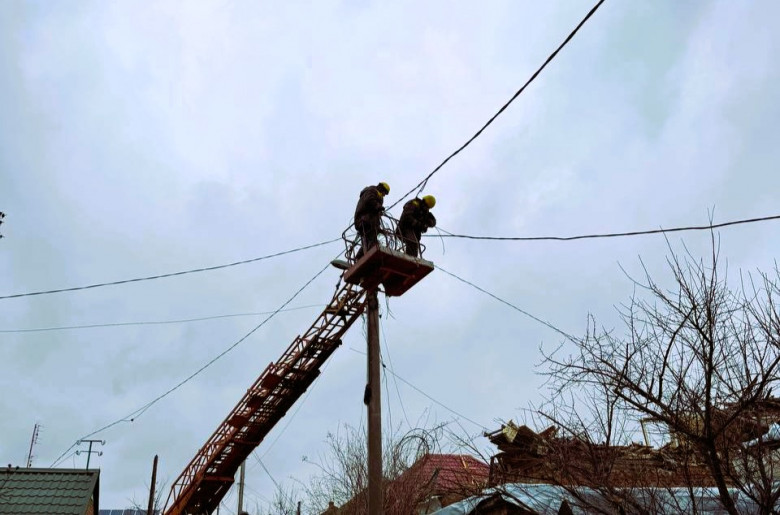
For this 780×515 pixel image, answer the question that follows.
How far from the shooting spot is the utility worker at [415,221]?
11984mm

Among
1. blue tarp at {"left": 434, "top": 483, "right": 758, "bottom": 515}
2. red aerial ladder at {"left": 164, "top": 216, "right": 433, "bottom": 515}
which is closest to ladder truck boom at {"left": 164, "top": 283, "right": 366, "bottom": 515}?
red aerial ladder at {"left": 164, "top": 216, "right": 433, "bottom": 515}

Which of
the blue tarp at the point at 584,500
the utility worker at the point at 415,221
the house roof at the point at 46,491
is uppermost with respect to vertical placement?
the utility worker at the point at 415,221

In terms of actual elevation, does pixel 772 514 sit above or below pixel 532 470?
below

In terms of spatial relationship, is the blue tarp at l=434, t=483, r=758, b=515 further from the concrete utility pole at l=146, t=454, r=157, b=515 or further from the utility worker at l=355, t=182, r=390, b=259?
the concrete utility pole at l=146, t=454, r=157, b=515

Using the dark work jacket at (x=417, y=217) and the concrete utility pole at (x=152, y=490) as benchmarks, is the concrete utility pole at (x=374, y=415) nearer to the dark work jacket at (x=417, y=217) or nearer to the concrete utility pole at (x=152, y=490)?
the dark work jacket at (x=417, y=217)

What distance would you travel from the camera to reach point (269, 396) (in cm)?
1584

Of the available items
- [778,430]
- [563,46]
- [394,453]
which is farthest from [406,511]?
[563,46]

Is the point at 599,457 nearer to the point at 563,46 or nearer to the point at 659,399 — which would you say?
the point at 659,399

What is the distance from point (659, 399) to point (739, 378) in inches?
32.3

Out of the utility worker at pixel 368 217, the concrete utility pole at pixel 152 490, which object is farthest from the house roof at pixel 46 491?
the concrete utility pole at pixel 152 490

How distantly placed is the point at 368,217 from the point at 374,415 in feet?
12.9

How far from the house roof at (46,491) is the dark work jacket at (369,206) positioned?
28.3 feet

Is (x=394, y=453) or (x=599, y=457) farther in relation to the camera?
(x=394, y=453)

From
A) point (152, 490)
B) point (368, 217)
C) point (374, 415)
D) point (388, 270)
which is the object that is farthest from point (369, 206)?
point (152, 490)
